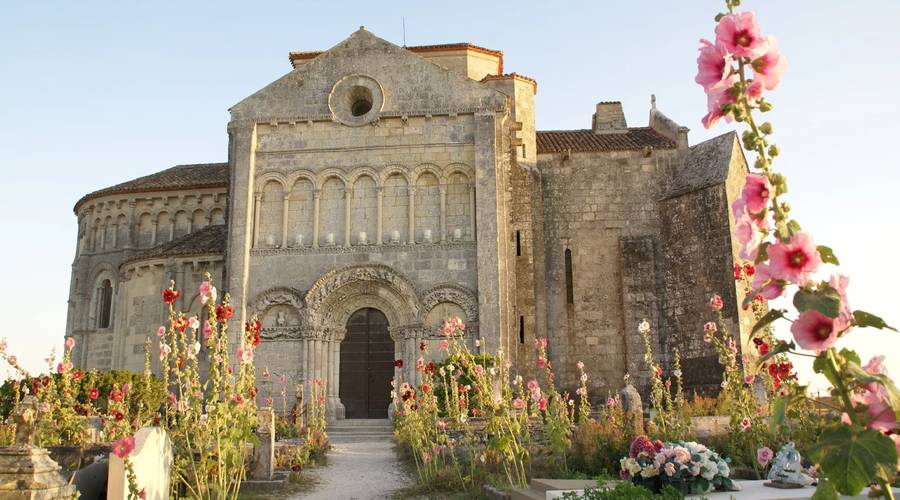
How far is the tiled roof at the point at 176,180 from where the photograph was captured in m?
29.8

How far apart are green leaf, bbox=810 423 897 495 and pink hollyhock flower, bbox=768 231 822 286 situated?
0.58m

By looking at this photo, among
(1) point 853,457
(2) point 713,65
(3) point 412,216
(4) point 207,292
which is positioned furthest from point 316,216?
(1) point 853,457

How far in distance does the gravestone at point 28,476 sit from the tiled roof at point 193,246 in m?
18.9

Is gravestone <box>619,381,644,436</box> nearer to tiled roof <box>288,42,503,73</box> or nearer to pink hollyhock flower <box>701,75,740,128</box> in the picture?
pink hollyhock flower <box>701,75,740,128</box>

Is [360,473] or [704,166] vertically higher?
[704,166]

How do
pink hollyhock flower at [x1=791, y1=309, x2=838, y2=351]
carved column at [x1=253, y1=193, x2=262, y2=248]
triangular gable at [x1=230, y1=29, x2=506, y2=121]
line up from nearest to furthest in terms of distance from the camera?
pink hollyhock flower at [x1=791, y1=309, x2=838, y2=351]
carved column at [x1=253, y1=193, x2=262, y2=248]
triangular gable at [x1=230, y1=29, x2=506, y2=121]

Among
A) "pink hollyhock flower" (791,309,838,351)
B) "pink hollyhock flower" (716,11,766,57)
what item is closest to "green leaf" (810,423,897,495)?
"pink hollyhock flower" (791,309,838,351)

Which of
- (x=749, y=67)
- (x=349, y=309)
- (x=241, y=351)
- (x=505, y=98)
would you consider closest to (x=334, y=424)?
(x=349, y=309)

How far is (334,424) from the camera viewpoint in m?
19.9

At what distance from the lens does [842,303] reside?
2.69 meters

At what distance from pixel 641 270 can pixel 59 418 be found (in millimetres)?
17452

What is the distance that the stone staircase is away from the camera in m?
18.7

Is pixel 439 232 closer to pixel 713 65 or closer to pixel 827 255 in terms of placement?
pixel 713 65

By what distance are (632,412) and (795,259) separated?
9461 mm
